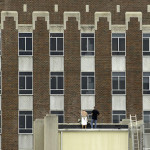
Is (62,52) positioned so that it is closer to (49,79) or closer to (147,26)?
(49,79)

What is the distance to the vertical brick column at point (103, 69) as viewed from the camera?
9306cm

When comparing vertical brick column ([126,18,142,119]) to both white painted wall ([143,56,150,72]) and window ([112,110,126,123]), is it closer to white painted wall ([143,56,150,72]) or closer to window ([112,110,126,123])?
white painted wall ([143,56,150,72])

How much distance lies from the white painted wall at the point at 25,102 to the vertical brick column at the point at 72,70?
3.41m

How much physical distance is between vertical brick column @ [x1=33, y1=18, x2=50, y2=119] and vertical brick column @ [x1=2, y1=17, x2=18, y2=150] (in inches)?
73.2

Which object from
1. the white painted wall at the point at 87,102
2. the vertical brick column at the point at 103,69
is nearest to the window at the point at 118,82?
the vertical brick column at the point at 103,69

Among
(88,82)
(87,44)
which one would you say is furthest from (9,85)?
(87,44)

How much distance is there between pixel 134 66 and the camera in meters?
93.9

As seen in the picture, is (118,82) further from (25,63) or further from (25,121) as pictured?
(25,121)

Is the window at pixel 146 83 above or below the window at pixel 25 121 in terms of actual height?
above

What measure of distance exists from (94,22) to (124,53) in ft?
14.0

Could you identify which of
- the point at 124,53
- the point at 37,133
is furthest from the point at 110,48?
the point at 37,133

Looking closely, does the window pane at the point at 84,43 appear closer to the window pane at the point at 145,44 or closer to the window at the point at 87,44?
the window at the point at 87,44

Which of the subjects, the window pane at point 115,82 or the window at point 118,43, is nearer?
the window pane at point 115,82

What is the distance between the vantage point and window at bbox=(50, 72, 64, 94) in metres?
93.1
